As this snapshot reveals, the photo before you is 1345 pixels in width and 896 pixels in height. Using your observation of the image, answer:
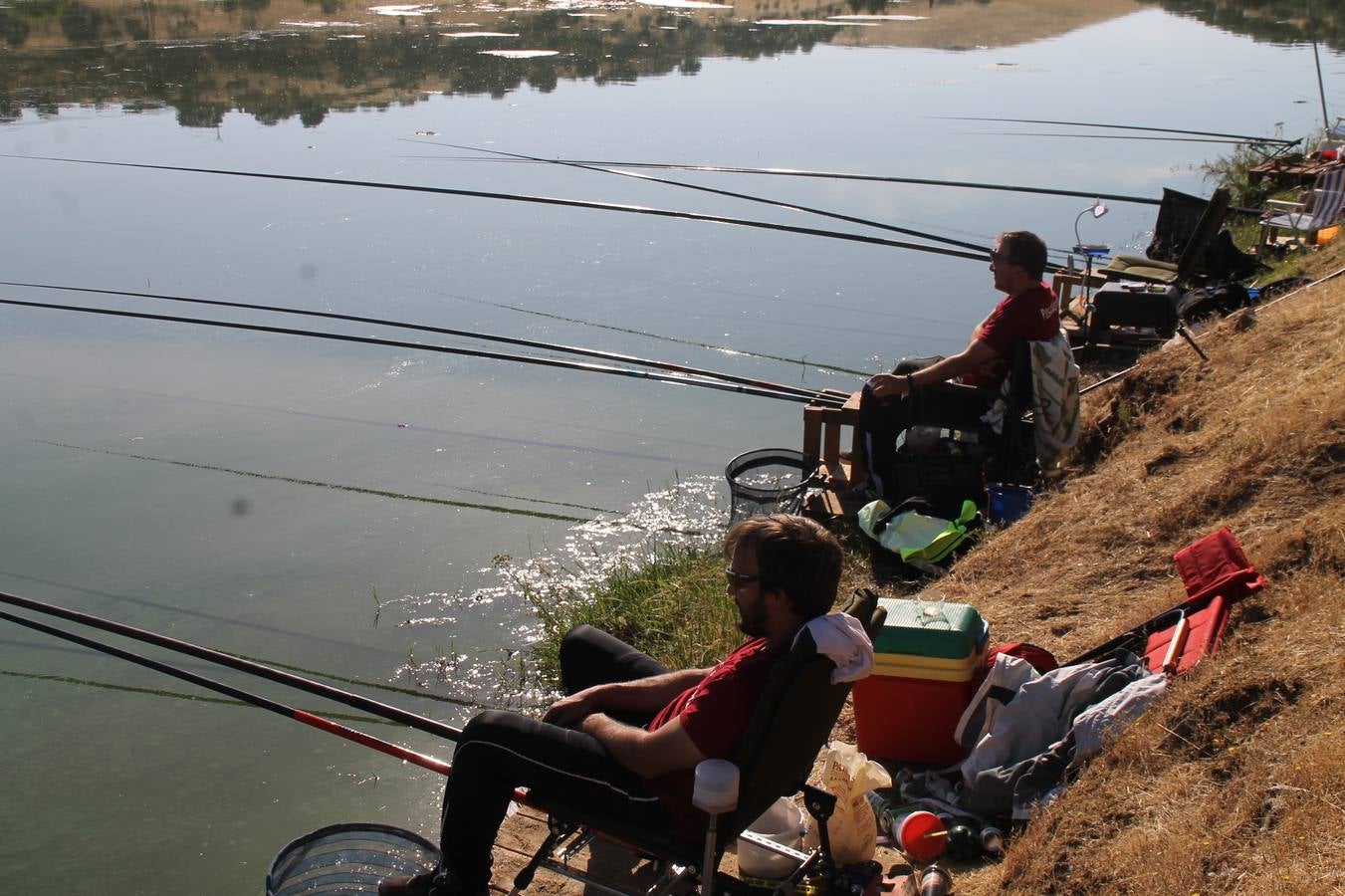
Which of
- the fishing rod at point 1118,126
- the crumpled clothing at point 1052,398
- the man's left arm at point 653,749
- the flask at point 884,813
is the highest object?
the fishing rod at point 1118,126

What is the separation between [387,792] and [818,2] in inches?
905

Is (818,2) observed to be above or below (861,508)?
above

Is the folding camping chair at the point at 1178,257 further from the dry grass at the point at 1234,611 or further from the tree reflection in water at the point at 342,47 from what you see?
the tree reflection in water at the point at 342,47

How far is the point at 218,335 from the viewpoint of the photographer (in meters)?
8.04

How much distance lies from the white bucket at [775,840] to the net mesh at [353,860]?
673 mm

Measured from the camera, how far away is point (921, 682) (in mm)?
3303

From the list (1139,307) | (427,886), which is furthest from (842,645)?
(1139,307)

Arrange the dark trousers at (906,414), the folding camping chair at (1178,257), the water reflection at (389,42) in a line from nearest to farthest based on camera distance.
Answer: the dark trousers at (906,414) < the folding camping chair at (1178,257) < the water reflection at (389,42)

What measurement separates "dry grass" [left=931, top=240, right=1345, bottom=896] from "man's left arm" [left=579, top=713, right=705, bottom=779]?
2.28 feet

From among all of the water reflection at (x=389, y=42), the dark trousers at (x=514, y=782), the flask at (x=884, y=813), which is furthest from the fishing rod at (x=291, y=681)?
the water reflection at (x=389, y=42)

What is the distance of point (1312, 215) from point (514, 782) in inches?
252

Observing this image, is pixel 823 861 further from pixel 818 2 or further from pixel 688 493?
pixel 818 2

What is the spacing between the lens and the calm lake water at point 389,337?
4453 millimetres

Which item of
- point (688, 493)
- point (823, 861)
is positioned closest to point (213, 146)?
point (688, 493)
